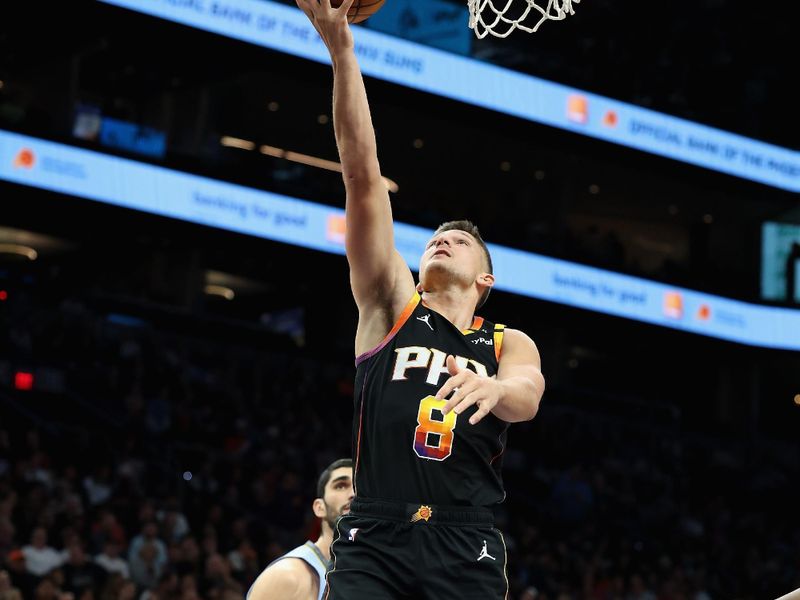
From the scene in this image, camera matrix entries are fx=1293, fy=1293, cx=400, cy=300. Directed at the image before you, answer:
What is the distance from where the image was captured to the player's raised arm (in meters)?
4.05

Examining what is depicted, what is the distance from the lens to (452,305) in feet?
14.0

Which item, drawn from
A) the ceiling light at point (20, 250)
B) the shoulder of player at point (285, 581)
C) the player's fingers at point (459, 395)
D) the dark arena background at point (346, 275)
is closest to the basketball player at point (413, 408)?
the player's fingers at point (459, 395)

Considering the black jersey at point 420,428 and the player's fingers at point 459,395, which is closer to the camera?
the player's fingers at point 459,395

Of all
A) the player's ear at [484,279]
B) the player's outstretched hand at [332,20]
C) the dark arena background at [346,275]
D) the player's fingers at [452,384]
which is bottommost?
the player's fingers at [452,384]

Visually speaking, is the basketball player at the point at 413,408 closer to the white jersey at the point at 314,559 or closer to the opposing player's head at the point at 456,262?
the opposing player's head at the point at 456,262

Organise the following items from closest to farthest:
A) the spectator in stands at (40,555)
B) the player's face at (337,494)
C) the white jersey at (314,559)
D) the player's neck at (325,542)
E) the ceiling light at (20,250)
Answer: the white jersey at (314,559)
the player's neck at (325,542)
the player's face at (337,494)
the spectator in stands at (40,555)
the ceiling light at (20,250)

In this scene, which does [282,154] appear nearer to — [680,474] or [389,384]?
[680,474]

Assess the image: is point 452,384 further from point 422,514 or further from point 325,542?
point 325,542

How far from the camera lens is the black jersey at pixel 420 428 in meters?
3.92

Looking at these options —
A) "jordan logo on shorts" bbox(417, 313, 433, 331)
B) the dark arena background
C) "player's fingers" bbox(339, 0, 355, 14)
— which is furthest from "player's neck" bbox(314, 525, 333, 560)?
the dark arena background

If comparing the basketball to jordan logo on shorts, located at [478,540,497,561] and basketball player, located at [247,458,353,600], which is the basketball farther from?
basketball player, located at [247,458,353,600]

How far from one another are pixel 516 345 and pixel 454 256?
13.9 inches

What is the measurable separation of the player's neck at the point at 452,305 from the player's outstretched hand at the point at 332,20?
2.82 ft

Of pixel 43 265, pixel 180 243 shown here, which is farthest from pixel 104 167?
pixel 43 265
